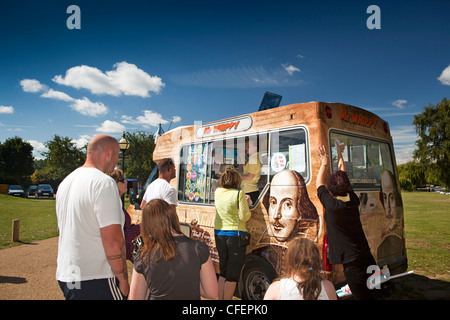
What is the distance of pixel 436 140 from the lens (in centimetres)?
5056

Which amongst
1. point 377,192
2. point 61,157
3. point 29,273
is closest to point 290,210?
point 377,192

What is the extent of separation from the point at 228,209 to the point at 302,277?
2.14 meters

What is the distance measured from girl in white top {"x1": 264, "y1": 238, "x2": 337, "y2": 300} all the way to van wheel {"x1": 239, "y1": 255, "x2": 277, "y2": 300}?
6.34ft

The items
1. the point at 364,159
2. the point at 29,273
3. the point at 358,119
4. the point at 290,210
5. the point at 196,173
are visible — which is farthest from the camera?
the point at 29,273

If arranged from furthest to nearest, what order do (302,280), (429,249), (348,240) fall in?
(429,249), (348,240), (302,280)

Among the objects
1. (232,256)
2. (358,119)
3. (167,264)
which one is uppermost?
(358,119)

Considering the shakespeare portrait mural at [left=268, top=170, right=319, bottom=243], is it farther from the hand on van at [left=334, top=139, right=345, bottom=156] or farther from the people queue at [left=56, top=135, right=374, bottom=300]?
the people queue at [left=56, top=135, right=374, bottom=300]

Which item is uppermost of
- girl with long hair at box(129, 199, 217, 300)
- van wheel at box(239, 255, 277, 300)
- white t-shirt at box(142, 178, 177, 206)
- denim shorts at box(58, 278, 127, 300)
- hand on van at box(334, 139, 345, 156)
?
hand on van at box(334, 139, 345, 156)

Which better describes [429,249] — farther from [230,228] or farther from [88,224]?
[88,224]

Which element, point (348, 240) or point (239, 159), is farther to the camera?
point (239, 159)

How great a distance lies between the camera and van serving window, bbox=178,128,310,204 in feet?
13.5

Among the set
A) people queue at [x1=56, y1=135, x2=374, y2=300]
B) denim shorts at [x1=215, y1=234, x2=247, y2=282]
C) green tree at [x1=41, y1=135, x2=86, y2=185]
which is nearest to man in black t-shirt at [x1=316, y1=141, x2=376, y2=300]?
people queue at [x1=56, y1=135, x2=374, y2=300]

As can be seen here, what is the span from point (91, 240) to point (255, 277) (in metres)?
2.82
